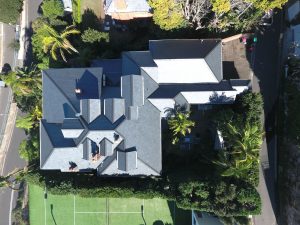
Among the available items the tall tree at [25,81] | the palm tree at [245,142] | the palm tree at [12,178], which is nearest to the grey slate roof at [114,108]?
the tall tree at [25,81]

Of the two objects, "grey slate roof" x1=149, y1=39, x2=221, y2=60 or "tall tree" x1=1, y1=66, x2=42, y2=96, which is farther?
"tall tree" x1=1, y1=66, x2=42, y2=96

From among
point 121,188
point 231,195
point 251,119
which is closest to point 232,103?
point 251,119

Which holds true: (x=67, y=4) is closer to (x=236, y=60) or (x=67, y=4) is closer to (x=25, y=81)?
(x=25, y=81)

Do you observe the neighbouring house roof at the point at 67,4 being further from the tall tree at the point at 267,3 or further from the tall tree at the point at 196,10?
the tall tree at the point at 267,3

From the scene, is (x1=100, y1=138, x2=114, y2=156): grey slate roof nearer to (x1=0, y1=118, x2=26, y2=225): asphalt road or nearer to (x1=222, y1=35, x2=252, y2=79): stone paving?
(x1=222, y1=35, x2=252, y2=79): stone paving

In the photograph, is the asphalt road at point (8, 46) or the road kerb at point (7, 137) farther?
the asphalt road at point (8, 46)

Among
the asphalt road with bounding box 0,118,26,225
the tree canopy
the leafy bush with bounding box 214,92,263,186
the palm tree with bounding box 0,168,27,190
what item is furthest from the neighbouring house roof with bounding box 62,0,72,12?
the leafy bush with bounding box 214,92,263,186

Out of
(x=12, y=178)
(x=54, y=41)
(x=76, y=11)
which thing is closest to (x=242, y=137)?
(x=54, y=41)
